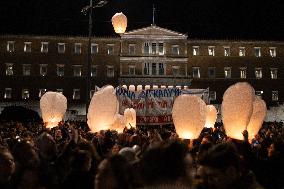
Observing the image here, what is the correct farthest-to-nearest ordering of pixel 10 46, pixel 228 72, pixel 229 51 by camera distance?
pixel 228 72, pixel 229 51, pixel 10 46

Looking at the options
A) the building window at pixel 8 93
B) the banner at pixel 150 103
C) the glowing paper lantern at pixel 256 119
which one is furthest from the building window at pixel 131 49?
the glowing paper lantern at pixel 256 119

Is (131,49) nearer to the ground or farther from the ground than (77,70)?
farther from the ground

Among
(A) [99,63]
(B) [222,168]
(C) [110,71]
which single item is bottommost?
(B) [222,168]

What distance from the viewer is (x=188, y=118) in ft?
36.2

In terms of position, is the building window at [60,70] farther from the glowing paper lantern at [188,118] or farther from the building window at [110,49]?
the glowing paper lantern at [188,118]

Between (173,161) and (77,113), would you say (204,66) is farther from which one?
(173,161)

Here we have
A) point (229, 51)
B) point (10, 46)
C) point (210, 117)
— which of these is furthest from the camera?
point (229, 51)

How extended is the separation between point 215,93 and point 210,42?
7356mm

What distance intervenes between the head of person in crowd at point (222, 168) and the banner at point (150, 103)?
1542 centimetres

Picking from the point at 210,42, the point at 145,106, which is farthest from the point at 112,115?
the point at 210,42

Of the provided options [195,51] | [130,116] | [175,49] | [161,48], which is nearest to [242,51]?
[195,51]

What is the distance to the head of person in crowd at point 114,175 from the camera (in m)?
3.78

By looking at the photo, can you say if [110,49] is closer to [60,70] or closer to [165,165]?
[60,70]

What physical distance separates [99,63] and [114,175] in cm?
6017
